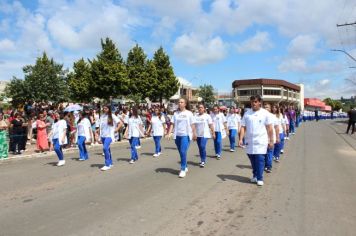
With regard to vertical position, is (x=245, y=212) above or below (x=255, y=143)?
below

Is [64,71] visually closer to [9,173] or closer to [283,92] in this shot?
[9,173]

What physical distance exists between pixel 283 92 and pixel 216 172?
111 m

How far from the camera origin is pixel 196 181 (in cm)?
847

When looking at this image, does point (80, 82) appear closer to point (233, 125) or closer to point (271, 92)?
point (233, 125)

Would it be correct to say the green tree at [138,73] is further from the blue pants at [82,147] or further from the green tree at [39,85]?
the blue pants at [82,147]

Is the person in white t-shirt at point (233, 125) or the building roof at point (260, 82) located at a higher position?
the building roof at point (260, 82)

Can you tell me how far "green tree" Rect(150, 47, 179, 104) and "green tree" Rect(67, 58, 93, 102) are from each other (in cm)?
828

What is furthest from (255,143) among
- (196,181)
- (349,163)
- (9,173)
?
(9,173)

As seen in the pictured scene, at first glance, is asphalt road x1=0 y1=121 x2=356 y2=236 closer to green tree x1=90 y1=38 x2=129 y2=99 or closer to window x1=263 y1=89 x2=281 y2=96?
green tree x1=90 y1=38 x2=129 y2=99

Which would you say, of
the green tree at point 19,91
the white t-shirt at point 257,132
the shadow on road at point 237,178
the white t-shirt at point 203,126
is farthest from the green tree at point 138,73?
the white t-shirt at point 257,132

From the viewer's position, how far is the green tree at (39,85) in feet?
107

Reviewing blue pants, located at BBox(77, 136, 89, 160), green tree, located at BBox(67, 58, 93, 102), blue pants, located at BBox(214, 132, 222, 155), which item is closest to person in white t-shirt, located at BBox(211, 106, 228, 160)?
blue pants, located at BBox(214, 132, 222, 155)

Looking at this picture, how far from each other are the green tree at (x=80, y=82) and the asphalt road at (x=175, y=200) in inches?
1362

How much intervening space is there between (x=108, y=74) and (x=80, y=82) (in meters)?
8.99
